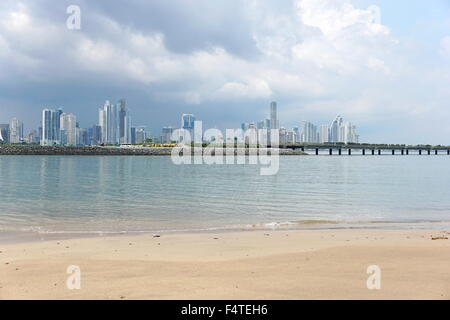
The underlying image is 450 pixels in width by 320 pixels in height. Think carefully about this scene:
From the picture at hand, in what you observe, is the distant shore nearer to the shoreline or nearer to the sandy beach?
the shoreline

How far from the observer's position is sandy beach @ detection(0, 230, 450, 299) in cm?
703

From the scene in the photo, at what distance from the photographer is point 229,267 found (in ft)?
29.3

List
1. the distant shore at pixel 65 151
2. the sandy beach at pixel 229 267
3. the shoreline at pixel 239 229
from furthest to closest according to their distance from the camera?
the distant shore at pixel 65 151, the shoreline at pixel 239 229, the sandy beach at pixel 229 267

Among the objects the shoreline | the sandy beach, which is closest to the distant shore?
the shoreline

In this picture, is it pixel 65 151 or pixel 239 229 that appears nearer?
pixel 239 229

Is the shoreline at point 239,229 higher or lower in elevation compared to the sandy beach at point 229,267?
lower

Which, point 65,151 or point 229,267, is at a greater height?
point 65,151

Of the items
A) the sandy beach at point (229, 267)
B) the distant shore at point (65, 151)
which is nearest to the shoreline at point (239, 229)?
the sandy beach at point (229, 267)

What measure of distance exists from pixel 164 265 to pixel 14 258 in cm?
396

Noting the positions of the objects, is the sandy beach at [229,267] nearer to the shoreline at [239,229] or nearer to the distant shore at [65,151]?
the shoreline at [239,229]

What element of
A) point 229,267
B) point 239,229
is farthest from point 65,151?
point 229,267

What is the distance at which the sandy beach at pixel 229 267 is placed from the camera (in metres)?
7.03

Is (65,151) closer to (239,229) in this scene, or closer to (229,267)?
(239,229)
